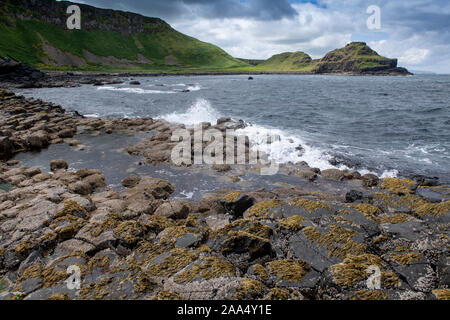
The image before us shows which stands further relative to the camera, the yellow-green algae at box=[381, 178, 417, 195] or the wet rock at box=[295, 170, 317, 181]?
the wet rock at box=[295, 170, 317, 181]

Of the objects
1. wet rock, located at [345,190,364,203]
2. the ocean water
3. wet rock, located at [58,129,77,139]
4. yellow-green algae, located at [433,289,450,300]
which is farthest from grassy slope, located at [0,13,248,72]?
yellow-green algae, located at [433,289,450,300]

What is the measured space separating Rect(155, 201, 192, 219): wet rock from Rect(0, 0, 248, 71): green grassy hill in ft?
395

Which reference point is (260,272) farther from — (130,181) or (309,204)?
(130,181)

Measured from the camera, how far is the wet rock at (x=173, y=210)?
896 centimetres

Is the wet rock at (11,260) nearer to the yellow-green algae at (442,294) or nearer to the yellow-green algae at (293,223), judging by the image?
the yellow-green algae at (293,223)

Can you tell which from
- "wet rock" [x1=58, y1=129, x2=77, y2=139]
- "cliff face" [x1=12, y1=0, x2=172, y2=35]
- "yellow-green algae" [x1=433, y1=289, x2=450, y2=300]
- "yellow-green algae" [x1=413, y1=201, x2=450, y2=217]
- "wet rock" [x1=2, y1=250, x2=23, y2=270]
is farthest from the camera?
"cliff face" [x1=12, y1=0, x2=172, y2=35]

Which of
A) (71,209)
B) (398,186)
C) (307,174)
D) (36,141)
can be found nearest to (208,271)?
(71,209)

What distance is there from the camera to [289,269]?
5.72 m

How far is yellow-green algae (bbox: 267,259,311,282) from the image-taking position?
5.57 meters

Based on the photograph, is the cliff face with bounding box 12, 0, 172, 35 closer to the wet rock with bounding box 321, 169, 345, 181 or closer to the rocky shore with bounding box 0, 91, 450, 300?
the rocky shore with bounding box 0, 91, 450, 300

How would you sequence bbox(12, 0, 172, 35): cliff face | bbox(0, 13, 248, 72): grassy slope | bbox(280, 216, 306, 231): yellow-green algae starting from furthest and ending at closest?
1. bbox(12, 0, 172, 35): cliff face
2. bbox(0, 13, 248, 72): grassy slope
3. bbox(280, 216, 306, 231): yellow-green algae
